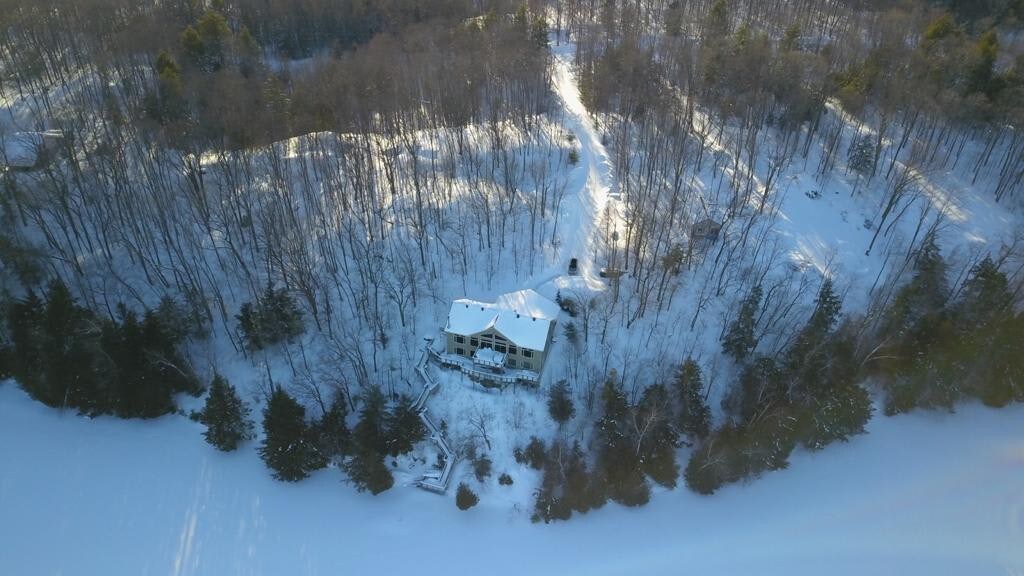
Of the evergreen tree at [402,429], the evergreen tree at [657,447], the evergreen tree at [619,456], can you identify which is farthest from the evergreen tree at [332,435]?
the evergreen tree at [657,447]

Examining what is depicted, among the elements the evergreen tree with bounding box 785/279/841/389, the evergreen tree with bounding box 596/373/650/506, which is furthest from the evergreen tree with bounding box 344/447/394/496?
the evergreen tree with bounding box 785/279/841/389

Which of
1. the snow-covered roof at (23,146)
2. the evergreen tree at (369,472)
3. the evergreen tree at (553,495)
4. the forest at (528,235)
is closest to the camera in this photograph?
the evergreen tree at (369,472)

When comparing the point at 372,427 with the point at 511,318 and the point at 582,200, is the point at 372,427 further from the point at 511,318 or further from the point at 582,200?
the point at 582,200

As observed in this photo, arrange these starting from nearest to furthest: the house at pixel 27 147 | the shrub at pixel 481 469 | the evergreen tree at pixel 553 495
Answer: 1. the evergreen tree at pixel 553 495
2. the shrub at pixel 481 469
3. the house at pixel 27 147

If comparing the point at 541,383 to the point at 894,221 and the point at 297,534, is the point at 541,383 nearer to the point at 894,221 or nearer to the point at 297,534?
the point at 297,534

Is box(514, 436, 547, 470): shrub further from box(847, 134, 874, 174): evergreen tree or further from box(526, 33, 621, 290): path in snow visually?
box(847, 134, 874, 174): evergreen tree

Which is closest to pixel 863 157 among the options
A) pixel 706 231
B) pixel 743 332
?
pixel 706 231

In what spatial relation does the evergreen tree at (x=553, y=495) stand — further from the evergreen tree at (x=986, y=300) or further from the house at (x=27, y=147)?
the house at (x=27, y=147)
